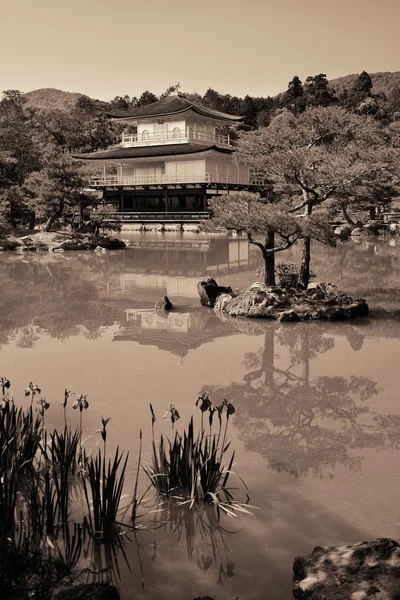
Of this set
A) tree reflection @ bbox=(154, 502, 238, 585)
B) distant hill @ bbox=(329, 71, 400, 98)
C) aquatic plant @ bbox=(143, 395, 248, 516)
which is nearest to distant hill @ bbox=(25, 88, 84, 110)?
distant hill @ bbox=(329, 71, 400, 98)

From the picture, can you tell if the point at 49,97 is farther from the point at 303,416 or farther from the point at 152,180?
the point at 303,416

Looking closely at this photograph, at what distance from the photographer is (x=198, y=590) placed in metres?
3.66

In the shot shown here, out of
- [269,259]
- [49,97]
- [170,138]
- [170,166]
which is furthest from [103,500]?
[49,97]

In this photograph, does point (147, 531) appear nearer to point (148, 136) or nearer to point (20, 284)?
point (20, 284)

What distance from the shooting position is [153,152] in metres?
43.9

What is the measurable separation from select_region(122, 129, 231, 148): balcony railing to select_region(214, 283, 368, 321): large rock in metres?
33.7

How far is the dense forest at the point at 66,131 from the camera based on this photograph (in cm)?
2891

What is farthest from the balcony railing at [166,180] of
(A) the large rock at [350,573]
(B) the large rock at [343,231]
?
(A) the large rock at [350,573]

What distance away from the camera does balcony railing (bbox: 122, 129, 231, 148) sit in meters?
45.4

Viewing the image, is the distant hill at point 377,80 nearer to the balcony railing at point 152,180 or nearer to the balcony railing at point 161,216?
the balcony railing at point 152,180

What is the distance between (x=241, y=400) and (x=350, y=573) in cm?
408

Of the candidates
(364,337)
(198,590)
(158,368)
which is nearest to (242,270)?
(364,337)

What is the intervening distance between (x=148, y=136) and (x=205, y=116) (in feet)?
Answer: 17.2

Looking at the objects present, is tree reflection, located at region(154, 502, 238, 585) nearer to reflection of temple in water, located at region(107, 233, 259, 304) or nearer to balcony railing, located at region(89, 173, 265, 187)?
reflection of temple in water, located at region(107, 233, 259, 304)
